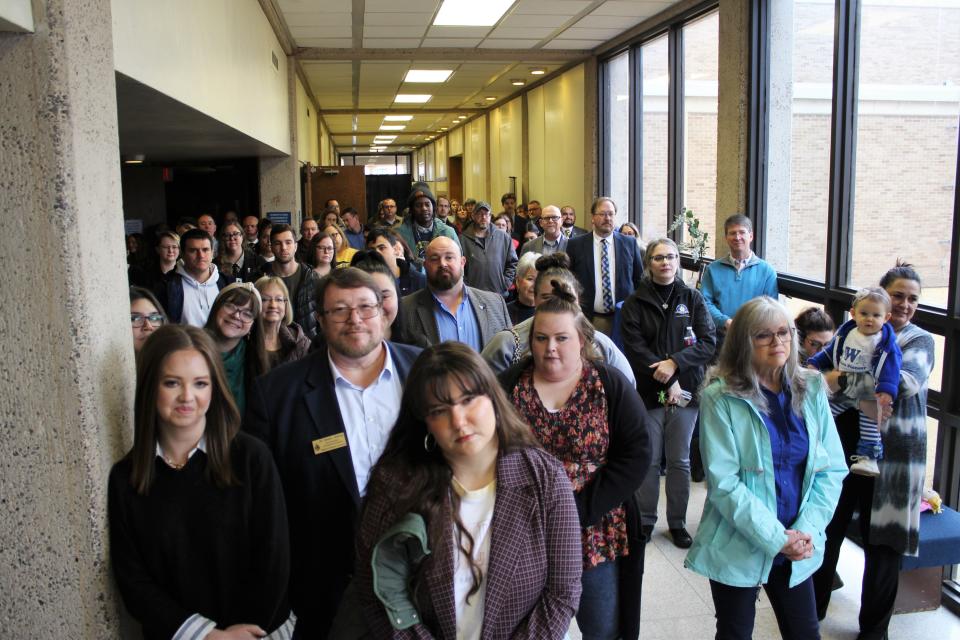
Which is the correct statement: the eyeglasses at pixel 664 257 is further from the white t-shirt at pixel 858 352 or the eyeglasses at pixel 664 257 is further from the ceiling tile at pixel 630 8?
the ceiling tile at pixel 630 8

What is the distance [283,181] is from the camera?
34.7ft

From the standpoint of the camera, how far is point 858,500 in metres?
3.53

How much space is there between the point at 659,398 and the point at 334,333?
2388mm

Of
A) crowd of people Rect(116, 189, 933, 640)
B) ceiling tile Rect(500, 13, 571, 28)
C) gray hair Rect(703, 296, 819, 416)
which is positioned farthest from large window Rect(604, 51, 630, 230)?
gray hair Rect(703, 296, 819, 416)

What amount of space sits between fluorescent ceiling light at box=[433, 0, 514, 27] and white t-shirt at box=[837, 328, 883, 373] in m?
5.78

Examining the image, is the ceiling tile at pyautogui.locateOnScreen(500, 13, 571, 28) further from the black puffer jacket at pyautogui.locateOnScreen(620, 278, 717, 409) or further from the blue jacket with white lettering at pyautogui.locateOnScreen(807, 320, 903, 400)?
the blue jacket with white lettering at pyautogui.locateOnScreen(807, 320, 903, 400)

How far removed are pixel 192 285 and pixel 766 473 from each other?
11.3 ft

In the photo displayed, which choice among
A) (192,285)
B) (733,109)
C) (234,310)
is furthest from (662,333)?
(733,109)

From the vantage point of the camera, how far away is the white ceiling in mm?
8266

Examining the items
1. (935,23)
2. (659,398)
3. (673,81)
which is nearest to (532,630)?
(659,398)

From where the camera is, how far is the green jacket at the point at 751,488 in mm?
2576

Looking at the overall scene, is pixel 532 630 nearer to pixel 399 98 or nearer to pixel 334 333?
pixel 334 333

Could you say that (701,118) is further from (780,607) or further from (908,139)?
(780,607)

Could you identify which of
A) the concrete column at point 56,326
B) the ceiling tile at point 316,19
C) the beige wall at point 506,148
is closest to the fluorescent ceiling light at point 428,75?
the beige wall at point 506,148
